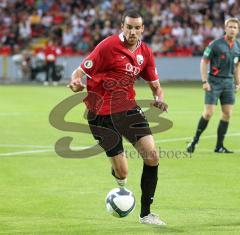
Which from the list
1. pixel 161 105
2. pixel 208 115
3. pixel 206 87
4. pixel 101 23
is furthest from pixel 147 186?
pixel 101 23

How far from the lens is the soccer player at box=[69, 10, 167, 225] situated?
9.12 meters

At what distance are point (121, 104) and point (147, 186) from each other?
963 millimetres

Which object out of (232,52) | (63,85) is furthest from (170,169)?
(63,85)

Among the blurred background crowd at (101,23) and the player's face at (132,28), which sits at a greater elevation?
the player's face at (132,28)

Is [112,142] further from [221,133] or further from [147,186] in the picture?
[221,133]

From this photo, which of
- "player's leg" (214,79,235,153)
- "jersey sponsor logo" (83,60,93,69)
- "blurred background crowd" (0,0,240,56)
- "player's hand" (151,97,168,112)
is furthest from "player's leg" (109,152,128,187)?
"blurred background crowd" (0,0,240,56)

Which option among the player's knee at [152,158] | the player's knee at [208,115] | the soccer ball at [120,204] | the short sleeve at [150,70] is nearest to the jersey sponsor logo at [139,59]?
the short sleeve at [150,70]

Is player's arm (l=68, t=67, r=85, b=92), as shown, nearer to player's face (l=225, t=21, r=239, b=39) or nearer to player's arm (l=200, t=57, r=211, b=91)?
player's face (l=225, t=21, r=239, b=39)

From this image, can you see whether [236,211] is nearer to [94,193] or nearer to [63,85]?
[94,193]

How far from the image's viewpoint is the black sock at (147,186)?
9.22 meters

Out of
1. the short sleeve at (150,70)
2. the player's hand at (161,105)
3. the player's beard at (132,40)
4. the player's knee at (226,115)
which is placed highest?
the player's beard at (132,40)

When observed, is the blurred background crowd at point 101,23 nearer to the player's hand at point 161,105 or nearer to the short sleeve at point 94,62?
the player's hand at point 161,105

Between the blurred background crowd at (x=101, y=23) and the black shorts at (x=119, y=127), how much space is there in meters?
30.6

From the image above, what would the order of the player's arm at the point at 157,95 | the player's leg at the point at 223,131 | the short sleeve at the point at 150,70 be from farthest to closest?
1. the player's leg at the point at 223,131
2. the short sleeve at the point at 150,70
3. the player's arm at the point at 157,95
